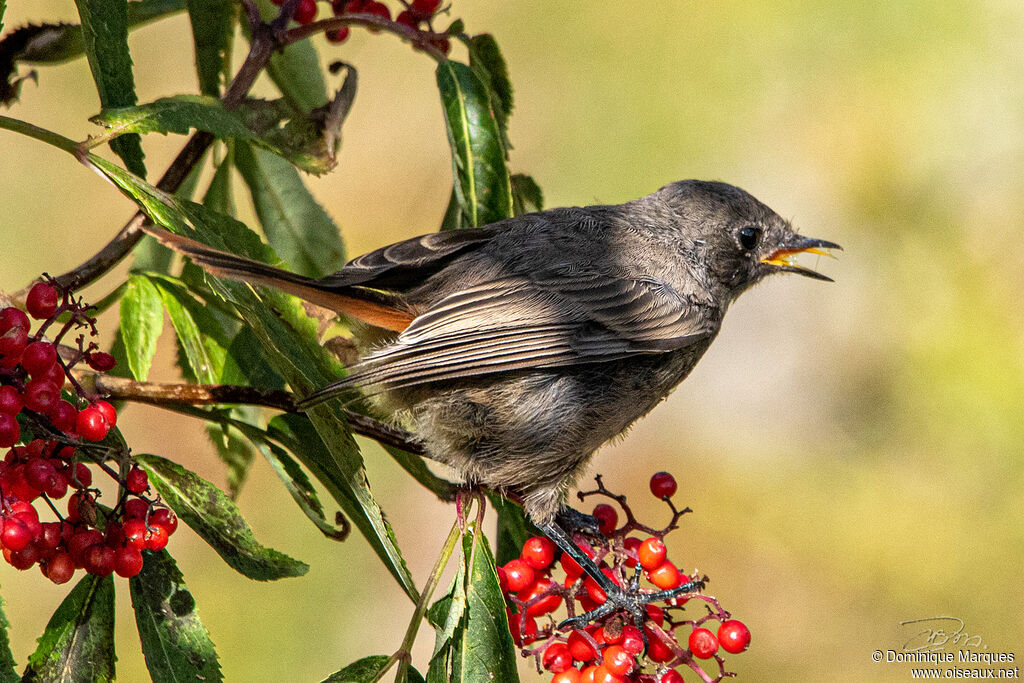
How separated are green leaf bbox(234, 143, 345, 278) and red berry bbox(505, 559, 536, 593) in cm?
132

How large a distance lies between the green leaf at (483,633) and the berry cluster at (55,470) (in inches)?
31.1

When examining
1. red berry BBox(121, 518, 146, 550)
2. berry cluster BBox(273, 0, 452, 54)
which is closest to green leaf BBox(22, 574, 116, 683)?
red berry BBox(121, 518, 146, 550)

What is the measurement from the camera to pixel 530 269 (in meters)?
3.46

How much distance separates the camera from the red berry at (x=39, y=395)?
2.18 meters

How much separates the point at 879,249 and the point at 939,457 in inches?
69.9

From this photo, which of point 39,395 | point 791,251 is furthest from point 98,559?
point 791,251

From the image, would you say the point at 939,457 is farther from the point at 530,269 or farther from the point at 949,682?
the point at 530,269

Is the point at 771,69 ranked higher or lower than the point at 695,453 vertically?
higher

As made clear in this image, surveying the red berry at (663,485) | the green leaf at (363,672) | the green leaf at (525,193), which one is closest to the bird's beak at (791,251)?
the green leaf at (525,193)

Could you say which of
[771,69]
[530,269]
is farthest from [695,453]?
[530,269]

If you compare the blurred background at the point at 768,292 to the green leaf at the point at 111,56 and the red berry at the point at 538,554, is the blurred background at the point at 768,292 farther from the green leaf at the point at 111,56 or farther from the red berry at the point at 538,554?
the green leaf at the point at 111,56

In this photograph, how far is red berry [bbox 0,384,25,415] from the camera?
2.09 m

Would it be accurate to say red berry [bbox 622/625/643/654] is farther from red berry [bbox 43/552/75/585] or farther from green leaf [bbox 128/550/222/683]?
red berry [bbox 43/552/75/585]

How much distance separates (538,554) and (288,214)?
5.09ft
